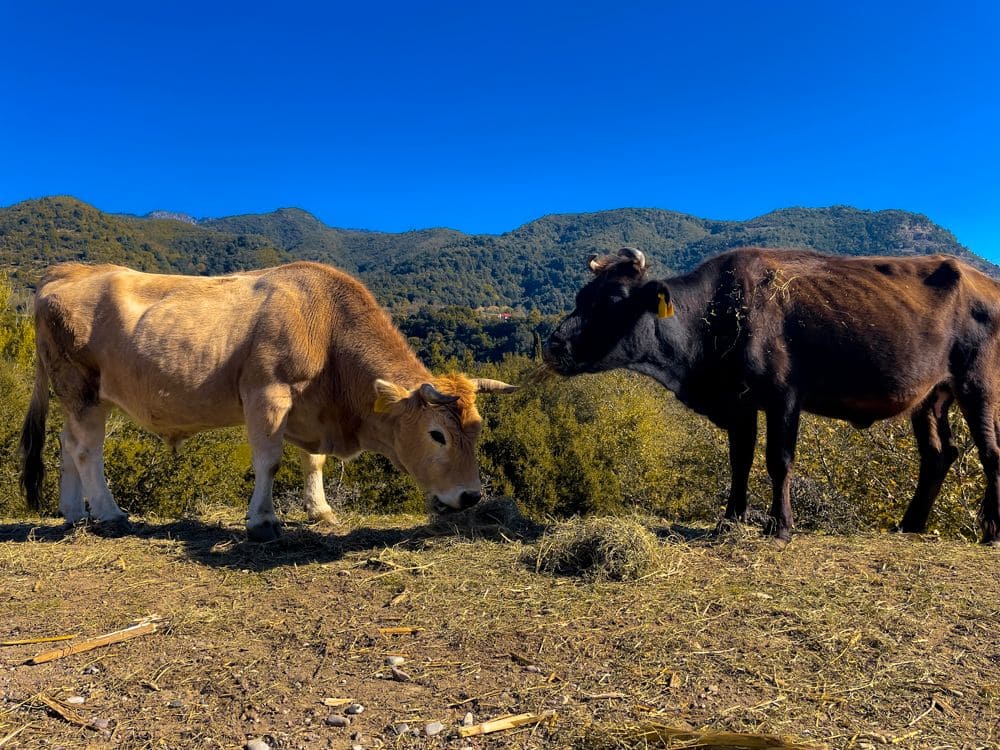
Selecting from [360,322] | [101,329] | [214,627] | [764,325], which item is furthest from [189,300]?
[764,325]

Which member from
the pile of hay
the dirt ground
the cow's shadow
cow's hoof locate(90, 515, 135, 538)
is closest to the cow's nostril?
the dirt ground

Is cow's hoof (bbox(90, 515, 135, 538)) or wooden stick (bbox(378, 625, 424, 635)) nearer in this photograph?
Result: wooden stick (bbox(378, 625, 424, 635))

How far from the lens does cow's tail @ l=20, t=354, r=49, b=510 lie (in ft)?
23.5

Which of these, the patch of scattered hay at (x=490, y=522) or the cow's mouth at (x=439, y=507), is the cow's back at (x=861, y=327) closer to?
the patch of scattered hay at (x=490, y=522)

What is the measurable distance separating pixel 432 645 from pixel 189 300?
474 cm

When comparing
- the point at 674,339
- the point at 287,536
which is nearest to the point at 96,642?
the point at 287,536

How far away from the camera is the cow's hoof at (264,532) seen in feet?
20.0

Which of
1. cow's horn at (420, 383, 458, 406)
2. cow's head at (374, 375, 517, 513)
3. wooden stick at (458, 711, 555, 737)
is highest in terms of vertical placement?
cow's horn at (420, 383, 458, 406)

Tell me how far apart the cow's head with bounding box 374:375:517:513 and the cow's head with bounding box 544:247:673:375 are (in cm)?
114

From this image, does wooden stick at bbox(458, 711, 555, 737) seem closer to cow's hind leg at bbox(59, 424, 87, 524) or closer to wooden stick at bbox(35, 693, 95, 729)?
wooden stick at bbox(35, 693, 95, 729)

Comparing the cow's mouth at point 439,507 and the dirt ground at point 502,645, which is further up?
the cow's mouth at point 439,507

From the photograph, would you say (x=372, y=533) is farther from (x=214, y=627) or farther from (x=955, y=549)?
(x=955, y=549)

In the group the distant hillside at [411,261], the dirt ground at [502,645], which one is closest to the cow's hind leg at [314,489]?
the dirt ground at [502,645]

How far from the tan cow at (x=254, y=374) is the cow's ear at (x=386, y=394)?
21 millimetres
